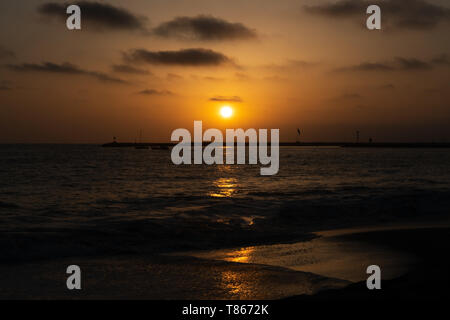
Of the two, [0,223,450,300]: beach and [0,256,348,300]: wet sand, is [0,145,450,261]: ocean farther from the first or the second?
[0,256,348,300]: wet sand

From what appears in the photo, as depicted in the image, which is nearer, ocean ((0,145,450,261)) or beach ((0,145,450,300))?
beach ((0,145,450,300))

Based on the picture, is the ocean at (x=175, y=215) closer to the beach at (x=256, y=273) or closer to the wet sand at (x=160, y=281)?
the beach at (x=256, y=273)

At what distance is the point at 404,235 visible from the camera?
15.7 metres

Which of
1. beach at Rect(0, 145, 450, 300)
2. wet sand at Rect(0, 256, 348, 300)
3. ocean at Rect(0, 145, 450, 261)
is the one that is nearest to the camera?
wet sand at Rect(0, 256, 348, 300)

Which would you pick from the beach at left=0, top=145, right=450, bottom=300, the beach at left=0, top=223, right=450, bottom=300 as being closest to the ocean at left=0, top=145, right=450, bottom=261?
the beach at left=0, top=145, right=450, bottom=300

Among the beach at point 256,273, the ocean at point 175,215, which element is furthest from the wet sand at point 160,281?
the ocean at point 175,215

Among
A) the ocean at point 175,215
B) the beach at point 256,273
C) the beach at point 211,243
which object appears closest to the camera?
the beach at point 256,273

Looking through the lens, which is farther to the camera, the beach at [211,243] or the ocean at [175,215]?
the ocean at [175,215]

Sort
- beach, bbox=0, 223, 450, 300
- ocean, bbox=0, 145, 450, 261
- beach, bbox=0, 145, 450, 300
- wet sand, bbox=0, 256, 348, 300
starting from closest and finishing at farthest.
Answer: beach, bbox=0, 223, 450, 300
wet sand, bbox=0, 256, 348, 300
beach, bbox=0, 145, 450, 300
ocean, bbox=0, 145, 450, 261

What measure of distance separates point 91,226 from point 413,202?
64.9 ft

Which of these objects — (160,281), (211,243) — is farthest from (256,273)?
(211,243)
